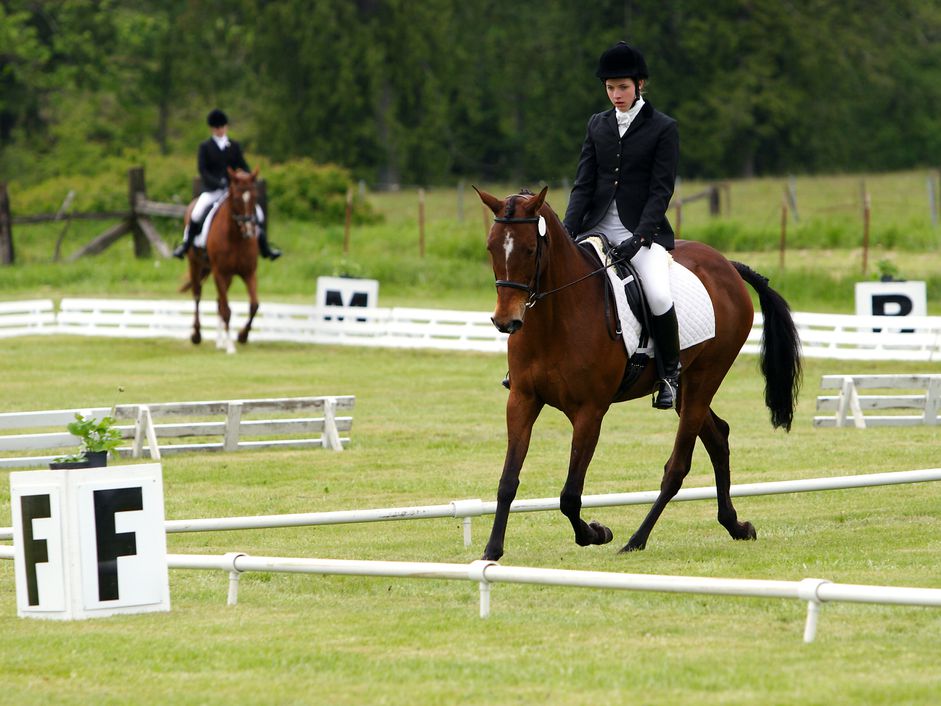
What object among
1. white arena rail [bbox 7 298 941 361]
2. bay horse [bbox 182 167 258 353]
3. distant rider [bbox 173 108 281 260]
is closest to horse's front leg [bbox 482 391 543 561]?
white arena rail [bbox 7 298 941 361]

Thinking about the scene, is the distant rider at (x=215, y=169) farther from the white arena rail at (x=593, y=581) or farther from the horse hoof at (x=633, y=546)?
the white arena rail at (x=593, y=581)

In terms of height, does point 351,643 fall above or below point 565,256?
below

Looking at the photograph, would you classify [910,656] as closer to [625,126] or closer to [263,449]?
[625,126]

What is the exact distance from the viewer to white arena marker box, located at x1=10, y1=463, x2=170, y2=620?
7.18 m

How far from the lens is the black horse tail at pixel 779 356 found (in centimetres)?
1055

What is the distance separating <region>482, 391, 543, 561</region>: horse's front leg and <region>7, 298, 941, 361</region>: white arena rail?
12.9m

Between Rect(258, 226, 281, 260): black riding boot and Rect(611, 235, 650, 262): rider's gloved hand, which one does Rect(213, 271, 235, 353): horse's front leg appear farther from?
Rect(611, 235, 650, 262): rider's gloved hand

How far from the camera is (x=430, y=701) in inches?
225

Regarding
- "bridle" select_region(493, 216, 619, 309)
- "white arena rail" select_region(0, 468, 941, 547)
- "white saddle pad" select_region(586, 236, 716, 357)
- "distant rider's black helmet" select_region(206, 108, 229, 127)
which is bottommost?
"white arena rail" select_region(0, 468, 941, 547)

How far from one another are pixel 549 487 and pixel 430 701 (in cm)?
641

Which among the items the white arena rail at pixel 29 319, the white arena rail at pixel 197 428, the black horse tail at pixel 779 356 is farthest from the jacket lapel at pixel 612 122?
the white arena rail at pixel 29 319

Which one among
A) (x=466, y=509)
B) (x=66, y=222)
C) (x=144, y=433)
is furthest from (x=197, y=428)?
(x=66, y=222)

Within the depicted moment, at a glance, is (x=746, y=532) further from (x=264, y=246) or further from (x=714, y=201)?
(x=714, y=201)

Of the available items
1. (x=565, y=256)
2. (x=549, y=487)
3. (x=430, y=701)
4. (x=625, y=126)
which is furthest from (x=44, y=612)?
(x=549, y=487)
